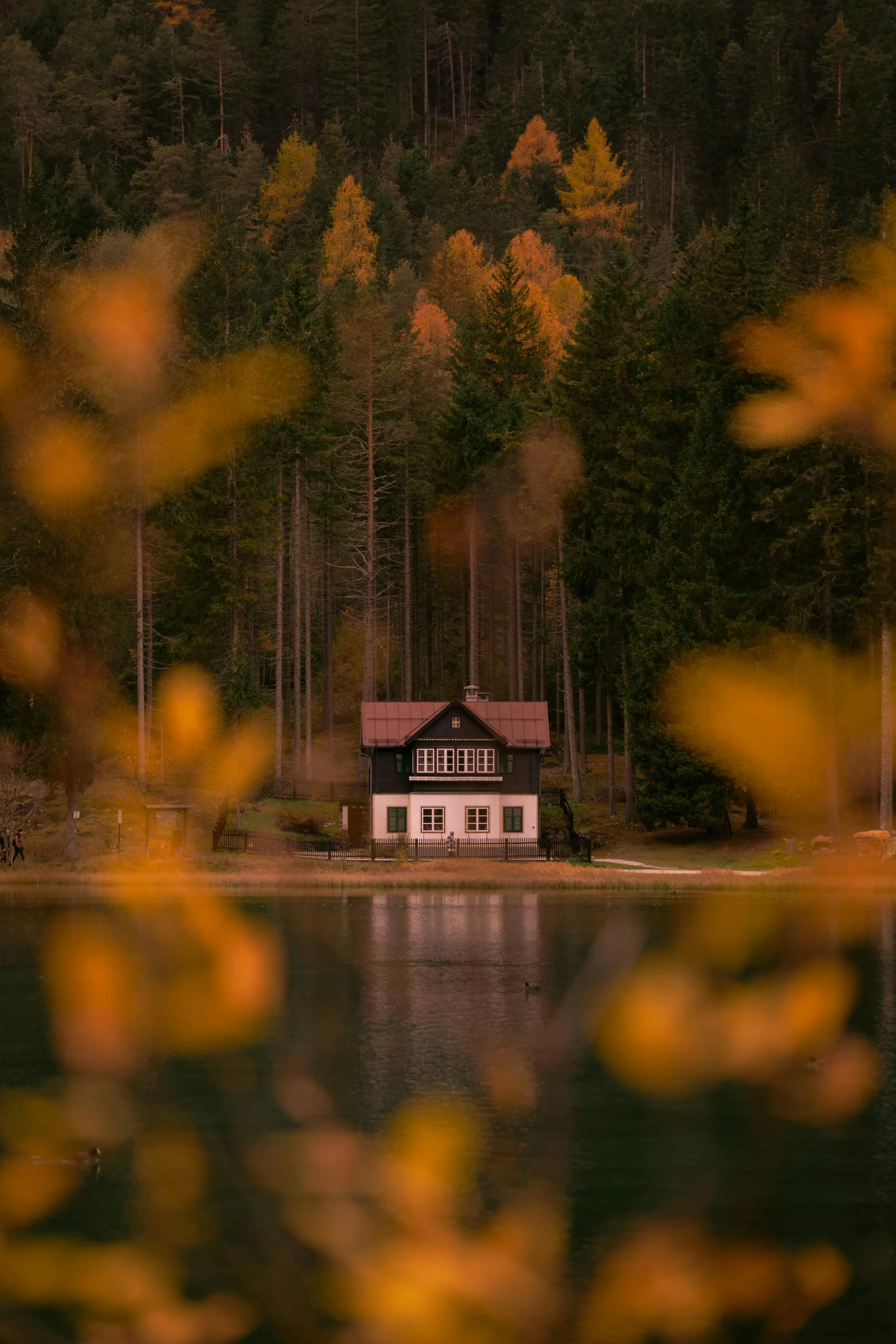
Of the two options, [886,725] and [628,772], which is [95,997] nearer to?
[886,725]

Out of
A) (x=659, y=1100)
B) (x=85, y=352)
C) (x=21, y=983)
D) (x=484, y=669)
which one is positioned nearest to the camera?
(x=659, y=1100)

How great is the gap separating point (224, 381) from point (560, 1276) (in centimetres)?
5847

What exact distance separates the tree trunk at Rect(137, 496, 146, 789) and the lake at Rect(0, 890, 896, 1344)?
20.3 metres

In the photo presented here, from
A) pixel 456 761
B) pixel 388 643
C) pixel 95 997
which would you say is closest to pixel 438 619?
pixel 388 643

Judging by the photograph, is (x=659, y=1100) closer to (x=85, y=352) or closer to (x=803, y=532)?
(x=803, y=532)

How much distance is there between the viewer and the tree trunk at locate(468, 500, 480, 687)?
254ft

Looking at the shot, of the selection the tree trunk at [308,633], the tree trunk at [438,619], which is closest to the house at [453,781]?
the tree trunk at [308,633]

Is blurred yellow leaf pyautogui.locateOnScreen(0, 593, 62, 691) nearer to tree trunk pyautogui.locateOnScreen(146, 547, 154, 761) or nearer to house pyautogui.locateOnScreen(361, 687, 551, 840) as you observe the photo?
tree trunk pyautogui.locateOnScreen(146, 547, 154, 761)

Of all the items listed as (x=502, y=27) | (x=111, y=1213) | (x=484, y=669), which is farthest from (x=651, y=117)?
(x=111, y=1213)

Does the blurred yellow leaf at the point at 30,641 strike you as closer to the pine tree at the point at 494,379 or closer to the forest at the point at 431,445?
the forest at the point at 431,445

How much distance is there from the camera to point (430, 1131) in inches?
1064

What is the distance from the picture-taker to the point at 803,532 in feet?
207

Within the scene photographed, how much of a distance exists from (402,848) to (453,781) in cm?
468

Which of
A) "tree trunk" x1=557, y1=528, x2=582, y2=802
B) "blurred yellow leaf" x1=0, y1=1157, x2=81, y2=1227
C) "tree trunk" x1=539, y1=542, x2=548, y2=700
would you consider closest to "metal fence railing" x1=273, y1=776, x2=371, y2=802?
"tree trunk" x1=557, y1=528, x2=582, y2=802
